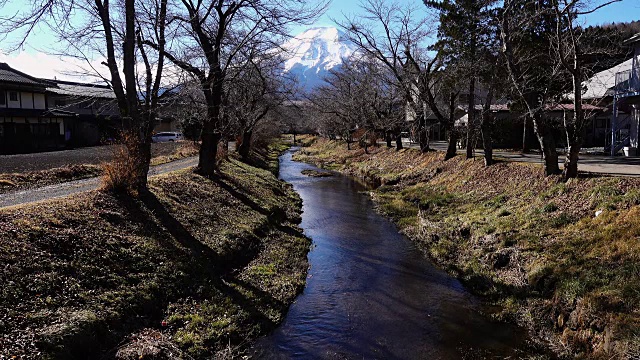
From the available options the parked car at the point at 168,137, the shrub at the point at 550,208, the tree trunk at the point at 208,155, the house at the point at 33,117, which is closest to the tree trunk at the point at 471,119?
the shrub at the point at 550,208

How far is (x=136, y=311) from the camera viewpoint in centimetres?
759

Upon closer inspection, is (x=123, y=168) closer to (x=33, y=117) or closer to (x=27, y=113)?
(x=27, y=113)

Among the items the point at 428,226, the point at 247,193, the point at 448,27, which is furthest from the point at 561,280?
the point at 448,27

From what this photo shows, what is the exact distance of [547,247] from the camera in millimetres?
10391

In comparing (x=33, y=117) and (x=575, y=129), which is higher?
(x=33, y=117)

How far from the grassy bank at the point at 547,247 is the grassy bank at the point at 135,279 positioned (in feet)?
15.7

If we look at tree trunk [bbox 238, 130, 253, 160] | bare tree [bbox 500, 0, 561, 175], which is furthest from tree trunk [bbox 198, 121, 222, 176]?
tree trunk [bbox 238, 130, 253, 160]

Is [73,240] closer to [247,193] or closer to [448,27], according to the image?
[247,193]

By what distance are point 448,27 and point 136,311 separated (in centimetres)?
2007

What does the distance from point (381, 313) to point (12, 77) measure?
3652 centimetres

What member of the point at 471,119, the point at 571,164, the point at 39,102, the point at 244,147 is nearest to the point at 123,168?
the point at 571,164

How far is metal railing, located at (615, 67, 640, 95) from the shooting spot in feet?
60.5

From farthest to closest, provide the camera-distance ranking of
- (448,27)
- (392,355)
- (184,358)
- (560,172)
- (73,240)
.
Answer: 1. (448,27)
2. (560,172)
3. (73,240)
4. (392,355)
5. (184,358)

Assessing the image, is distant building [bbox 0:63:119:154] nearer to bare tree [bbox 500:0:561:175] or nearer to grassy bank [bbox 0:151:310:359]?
grassy bank [bbox 0:151:310:359]
